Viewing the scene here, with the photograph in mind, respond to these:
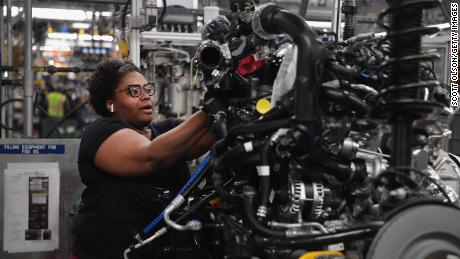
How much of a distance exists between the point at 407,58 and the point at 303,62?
27 cm

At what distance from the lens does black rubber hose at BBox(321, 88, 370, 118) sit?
1620 mm

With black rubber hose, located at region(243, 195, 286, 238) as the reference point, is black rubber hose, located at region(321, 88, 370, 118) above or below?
above

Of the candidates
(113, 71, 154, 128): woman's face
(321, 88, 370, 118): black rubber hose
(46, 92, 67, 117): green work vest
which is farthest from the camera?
(46, 92, 67, 117): green work vest

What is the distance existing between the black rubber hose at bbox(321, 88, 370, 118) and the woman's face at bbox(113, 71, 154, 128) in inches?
46.3

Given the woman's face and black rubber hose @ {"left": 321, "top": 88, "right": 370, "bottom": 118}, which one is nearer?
black rubber hose @ {"left": 321, "top": 88, "right": 370, "bottom": 118}

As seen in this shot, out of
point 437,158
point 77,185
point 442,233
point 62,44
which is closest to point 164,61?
point 77,185

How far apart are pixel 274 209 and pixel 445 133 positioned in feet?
2.10

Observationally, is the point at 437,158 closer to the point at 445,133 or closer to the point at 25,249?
the point at 445,133

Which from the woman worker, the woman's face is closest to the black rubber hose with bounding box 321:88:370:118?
the woman worker

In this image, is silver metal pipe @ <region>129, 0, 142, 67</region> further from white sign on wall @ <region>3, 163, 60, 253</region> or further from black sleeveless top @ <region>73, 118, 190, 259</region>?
black sleeveless top @ <region>73, 118, 190, 259</region>

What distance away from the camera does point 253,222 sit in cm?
161

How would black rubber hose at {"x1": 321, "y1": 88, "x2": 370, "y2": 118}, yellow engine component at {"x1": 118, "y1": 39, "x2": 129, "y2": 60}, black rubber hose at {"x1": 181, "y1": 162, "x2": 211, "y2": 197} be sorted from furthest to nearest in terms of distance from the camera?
yellow engine component at {"x1": 118, "y1": 39, "x2": 129, "y2": 60} → black rubber hose at {"x1": 181, "y1": 162, "x2": 211, "y2": 197} → black rubber hose at {"x1": 321, "y1": 88, "x2": 370, "y2": 118}

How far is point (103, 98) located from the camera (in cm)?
270

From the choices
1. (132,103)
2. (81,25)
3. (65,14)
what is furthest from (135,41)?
(81,25)
